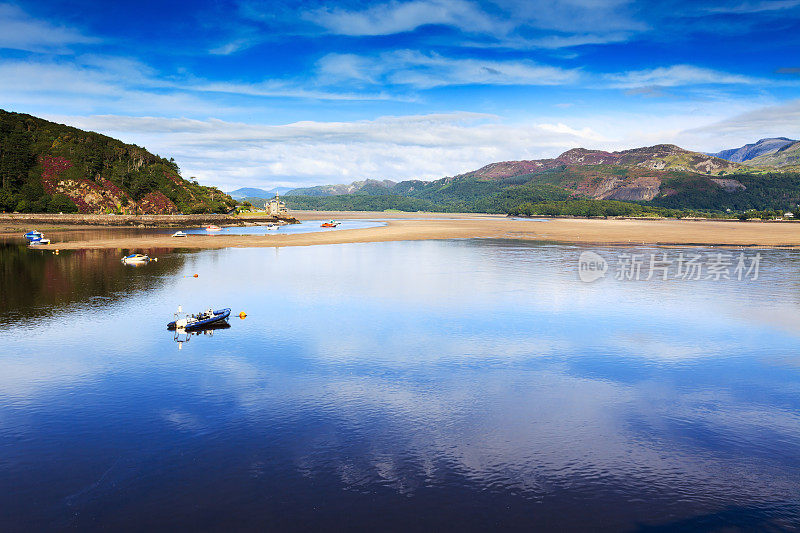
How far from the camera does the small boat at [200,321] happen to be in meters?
45.1

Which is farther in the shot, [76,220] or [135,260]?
[76,220]

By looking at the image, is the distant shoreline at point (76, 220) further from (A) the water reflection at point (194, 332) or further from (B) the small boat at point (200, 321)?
(A) the water reflection at point (194, 332)

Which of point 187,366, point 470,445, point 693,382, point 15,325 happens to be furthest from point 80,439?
point 693,382

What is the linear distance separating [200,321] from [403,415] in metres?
26.3

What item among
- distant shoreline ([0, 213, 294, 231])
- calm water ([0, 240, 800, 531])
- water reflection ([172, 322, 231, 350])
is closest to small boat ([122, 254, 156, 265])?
calm water ([0, 240, 800, 531])

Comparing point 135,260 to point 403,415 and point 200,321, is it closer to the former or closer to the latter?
point 200,321

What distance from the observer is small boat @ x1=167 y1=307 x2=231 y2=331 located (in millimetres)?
45125

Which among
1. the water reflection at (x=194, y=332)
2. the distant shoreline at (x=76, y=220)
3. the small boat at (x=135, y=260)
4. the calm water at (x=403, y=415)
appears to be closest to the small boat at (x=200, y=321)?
the water reflection at (x=194, y=332)

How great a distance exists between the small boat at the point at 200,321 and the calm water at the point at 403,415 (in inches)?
57.9

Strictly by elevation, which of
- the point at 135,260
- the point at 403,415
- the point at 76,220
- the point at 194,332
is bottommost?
the point at 403,415

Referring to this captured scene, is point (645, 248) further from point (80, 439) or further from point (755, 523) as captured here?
point (80, 439)

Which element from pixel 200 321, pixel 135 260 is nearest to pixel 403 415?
pixel 200 321

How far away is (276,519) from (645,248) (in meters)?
120

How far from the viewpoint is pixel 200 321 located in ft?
149
